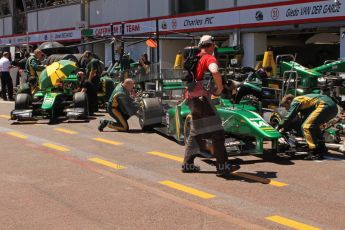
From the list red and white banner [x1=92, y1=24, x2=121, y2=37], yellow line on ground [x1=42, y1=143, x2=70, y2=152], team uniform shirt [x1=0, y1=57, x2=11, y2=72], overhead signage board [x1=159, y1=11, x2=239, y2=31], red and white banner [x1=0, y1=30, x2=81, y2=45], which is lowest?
yellow line on ground [x1=42, y1=143, x2=70, y2=152]

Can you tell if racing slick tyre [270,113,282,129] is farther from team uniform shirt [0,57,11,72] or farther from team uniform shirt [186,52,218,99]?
team uniform shirt [0,57,11,72]

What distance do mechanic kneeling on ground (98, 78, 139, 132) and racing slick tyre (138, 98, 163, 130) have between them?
0.23m

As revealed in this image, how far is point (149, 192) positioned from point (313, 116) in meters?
3.19

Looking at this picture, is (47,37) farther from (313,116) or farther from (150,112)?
(313,116)

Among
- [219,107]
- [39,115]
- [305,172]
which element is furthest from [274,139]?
[39,115]

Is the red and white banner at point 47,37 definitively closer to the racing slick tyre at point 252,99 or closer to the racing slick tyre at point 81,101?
the racing slick tyre at point 81,101

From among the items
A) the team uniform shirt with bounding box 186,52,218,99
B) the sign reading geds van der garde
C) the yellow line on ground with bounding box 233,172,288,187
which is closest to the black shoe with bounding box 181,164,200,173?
the yellow line on ground with bounding box 233,172,288,187

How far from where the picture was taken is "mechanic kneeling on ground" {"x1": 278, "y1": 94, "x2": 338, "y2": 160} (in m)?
8.09

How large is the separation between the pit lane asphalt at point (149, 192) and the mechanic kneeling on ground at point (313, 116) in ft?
0.87

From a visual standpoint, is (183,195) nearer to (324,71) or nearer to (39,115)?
(324,71)

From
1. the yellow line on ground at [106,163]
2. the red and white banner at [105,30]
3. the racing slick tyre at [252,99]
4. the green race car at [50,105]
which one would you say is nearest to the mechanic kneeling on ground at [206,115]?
the yellow line on ground at [106,163]

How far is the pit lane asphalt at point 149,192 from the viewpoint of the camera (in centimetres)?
517

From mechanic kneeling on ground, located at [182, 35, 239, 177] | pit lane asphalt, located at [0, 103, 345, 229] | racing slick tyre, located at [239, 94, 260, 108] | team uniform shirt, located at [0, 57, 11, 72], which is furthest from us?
team uniform shirt, located at [0, 57, 11, 72]

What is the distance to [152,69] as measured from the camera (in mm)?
14508
